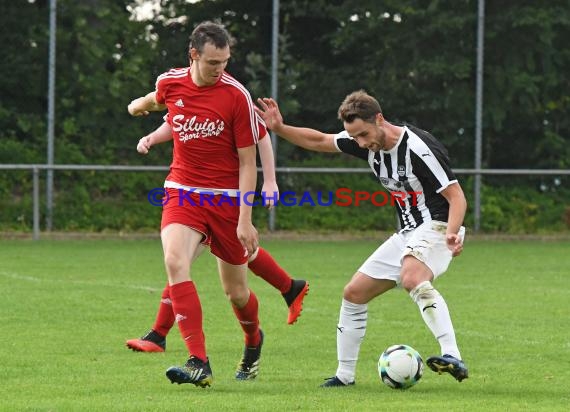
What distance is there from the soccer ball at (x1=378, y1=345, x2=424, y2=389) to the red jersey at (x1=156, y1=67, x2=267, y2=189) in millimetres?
1331

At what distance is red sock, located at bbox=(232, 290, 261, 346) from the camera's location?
25.9ft

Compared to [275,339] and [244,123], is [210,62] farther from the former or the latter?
[275,339]

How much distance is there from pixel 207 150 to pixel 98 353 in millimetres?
1973

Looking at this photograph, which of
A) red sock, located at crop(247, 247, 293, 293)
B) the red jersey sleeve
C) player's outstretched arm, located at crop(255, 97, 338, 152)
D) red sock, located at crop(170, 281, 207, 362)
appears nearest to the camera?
red sock, located at crop(170, 281, 207, 362)

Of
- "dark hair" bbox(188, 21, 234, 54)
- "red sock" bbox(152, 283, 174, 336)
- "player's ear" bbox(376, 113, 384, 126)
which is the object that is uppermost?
"dark hair" bbox(188, 21, 234, 54)

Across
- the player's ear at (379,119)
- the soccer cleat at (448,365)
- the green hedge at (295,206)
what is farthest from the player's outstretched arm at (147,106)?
the green hedge at (295,206)

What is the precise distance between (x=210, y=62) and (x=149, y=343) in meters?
2.54

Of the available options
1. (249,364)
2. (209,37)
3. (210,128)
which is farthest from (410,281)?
(209,37)

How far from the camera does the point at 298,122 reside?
21.8m

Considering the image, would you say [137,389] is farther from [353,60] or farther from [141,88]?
[353,60]

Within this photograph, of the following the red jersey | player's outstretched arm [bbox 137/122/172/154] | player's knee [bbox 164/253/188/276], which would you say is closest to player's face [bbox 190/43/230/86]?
the red jersey

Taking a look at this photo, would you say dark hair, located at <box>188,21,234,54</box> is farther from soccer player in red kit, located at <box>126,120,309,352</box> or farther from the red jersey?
soccer player in red kit, located at <box>126,120,309,352</box>

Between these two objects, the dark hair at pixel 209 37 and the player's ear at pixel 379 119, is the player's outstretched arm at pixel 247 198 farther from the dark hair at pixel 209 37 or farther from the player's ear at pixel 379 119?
the player's ear at pixel 379 119

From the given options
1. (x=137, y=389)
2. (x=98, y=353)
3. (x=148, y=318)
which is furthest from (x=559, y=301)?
(x=137, y=389)
